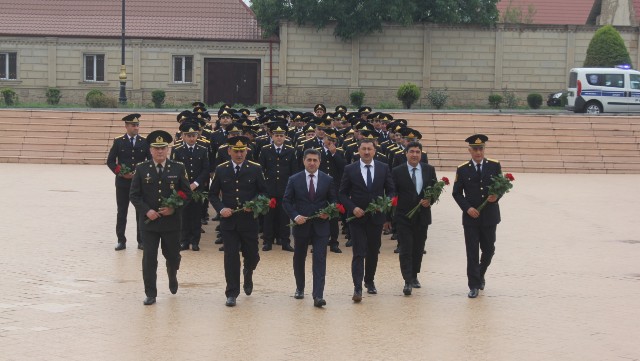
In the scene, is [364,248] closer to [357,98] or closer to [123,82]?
[357,98]

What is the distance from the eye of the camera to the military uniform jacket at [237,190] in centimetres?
1245

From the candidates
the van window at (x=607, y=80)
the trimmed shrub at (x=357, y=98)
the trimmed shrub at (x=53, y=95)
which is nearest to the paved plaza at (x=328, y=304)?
the van window at (x=607, y=80)

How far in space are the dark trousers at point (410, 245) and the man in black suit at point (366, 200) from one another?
38cm

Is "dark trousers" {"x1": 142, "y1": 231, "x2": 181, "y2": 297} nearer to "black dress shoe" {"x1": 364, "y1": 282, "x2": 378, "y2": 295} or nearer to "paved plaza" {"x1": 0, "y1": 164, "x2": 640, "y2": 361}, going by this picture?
"paved plaza" {"x1": 0, "y1": 164, "x2": 640, "y2": 361}

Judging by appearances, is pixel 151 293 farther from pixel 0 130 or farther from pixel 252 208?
pixel 0 130

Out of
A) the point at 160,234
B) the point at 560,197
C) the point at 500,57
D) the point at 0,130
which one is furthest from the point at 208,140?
the point at 500,57

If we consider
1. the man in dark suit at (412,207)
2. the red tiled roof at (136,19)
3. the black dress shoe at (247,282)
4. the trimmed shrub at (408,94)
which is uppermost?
the red tiled roof at (136,19)

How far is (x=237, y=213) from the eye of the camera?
12.4 m

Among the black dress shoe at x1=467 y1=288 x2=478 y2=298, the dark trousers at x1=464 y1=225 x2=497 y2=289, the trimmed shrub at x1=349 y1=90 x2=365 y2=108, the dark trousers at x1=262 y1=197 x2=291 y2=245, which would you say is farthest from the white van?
the black dress shoe at x1=467 y1=288 x2=478 y2=298

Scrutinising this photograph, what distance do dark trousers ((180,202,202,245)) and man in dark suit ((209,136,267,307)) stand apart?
11.7 ft

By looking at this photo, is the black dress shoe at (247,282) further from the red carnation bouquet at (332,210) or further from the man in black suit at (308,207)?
the red carnation bouquet at (332,210)

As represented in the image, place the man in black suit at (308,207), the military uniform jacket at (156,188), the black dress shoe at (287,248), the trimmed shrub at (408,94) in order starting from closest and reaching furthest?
the man in black suit at (308,207), the military uniform jacket at (156,188), the black dress shoe at (287,248), the trimmed shrub at (408,94)

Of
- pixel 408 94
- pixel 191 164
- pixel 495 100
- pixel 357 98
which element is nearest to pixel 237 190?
pixel 191 164

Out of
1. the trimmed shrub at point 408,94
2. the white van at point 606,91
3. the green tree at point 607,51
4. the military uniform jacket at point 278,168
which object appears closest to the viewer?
the military uniform jacket at point 278,168
